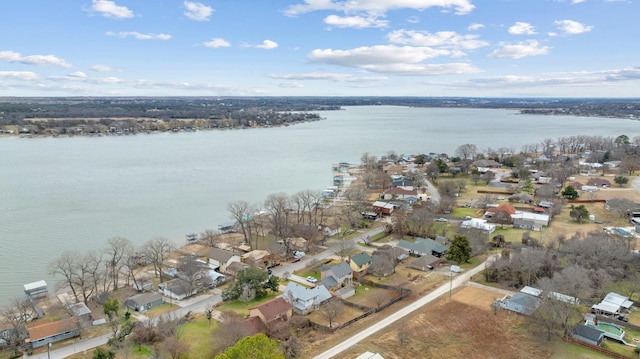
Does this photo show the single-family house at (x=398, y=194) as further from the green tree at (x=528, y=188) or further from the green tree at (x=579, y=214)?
the green tree at (x=579, y=214)

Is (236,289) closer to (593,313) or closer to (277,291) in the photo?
(277,291)

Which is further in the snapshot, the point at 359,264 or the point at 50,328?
the point at 359,264

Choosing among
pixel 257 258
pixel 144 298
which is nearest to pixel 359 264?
pixel 257 258

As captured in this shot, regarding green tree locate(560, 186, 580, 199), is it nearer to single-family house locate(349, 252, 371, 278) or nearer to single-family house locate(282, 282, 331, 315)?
single-family house locate(349, 252, 371, 278)

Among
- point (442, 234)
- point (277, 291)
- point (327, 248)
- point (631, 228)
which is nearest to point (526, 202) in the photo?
point (631, 228)

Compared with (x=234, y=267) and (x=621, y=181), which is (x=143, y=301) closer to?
(x=234, y=267)

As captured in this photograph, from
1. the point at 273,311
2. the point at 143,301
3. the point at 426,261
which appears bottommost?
the point at 143,301

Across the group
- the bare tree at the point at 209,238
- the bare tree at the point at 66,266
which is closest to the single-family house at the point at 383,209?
the bare tree at the point at 209,238

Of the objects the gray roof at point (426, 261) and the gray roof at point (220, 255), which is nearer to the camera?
the gray roof at point (426, 261)
